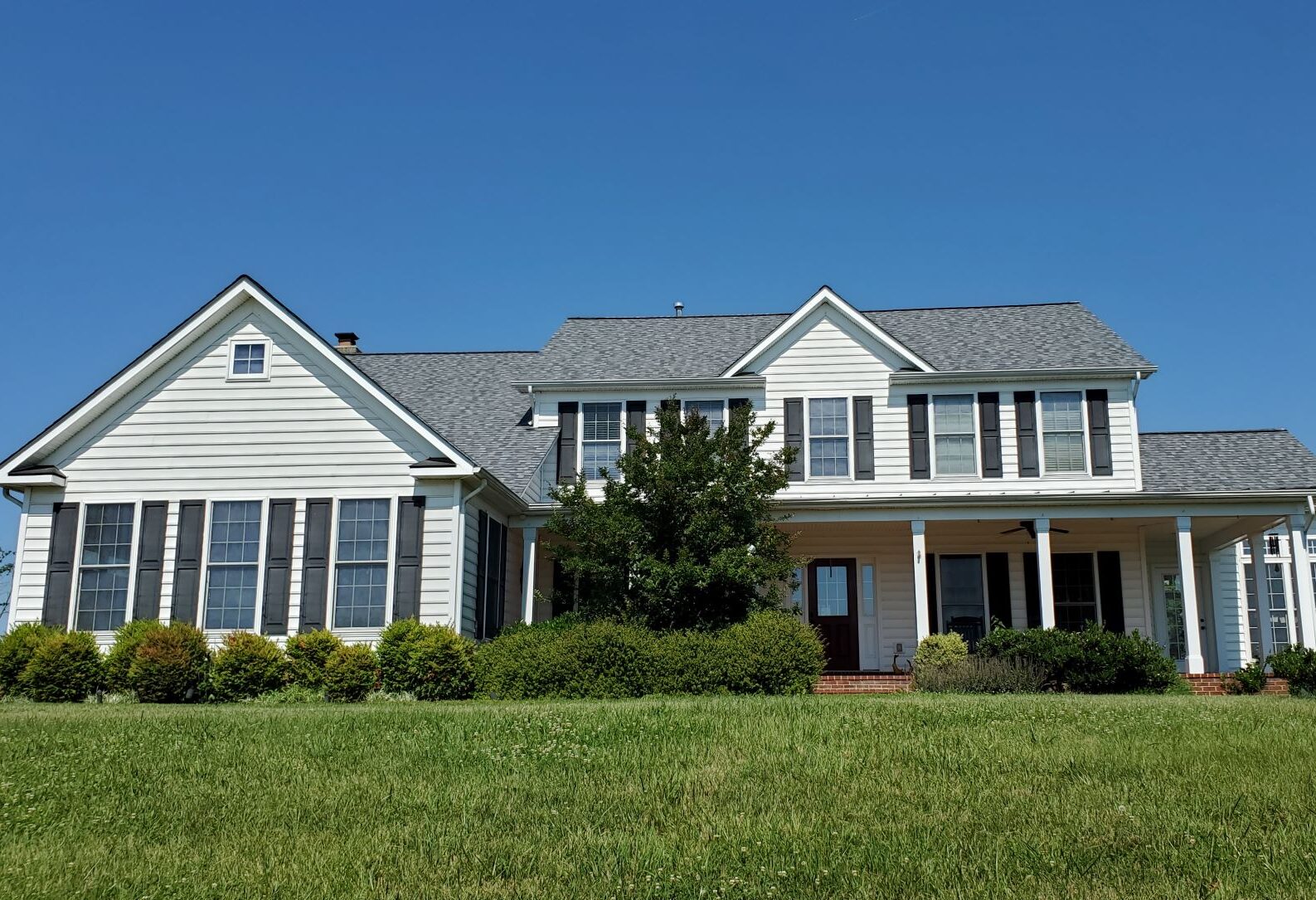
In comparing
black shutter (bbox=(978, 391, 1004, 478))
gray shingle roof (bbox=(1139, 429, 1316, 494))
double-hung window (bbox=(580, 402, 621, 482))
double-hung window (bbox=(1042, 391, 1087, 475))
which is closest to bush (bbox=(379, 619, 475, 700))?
double-hung window (bbox=(580, 402, 621, 482))

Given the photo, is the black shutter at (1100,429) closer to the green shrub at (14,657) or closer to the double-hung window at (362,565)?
the double-hung window at (362,565)

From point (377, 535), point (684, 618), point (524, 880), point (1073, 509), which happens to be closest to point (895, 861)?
point (524, 880)

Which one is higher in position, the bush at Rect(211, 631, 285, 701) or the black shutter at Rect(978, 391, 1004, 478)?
the black shutter at Rect(978, 391, 1004, 478)

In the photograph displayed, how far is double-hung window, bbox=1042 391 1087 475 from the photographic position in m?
22.1

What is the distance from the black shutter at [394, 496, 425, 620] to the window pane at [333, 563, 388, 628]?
29 centimetres

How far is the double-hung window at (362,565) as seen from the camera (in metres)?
18.1

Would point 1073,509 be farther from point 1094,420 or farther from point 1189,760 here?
point 1189,760

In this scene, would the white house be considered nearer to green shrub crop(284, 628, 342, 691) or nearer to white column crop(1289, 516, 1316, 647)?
white column crop(1289, 516, 1316, 647)

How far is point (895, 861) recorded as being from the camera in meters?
6.38

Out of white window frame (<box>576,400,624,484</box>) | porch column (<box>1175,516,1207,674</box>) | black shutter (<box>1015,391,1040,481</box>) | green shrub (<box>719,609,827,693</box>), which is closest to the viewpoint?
green shrub (<box>719,609,827,693</box>)

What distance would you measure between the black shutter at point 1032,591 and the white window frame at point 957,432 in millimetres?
2908

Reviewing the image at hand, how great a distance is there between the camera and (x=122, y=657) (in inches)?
671

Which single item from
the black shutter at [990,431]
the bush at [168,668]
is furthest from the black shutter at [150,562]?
the black shutter at [990,431]

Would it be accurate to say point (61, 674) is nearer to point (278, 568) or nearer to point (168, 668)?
point (168, 668)
